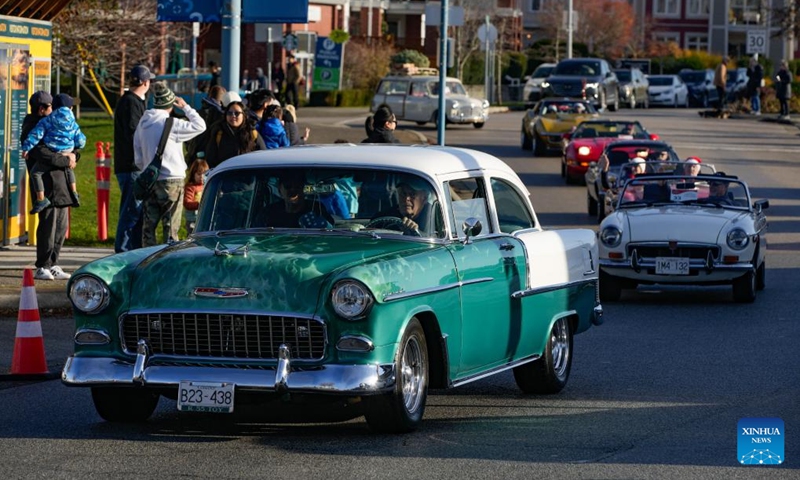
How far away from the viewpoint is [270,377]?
26.5ft

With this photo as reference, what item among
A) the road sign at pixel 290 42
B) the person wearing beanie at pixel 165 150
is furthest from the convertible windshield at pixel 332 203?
the road sign at pixel 290 42

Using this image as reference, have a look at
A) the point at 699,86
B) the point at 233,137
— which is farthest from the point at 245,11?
the point at 699,86

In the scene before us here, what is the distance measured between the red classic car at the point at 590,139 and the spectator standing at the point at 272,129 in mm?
14129

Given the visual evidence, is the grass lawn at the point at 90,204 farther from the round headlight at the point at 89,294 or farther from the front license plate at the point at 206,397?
the front license plate at the point at 206,397

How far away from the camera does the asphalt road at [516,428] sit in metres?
7.81

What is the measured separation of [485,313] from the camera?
30.6 feet

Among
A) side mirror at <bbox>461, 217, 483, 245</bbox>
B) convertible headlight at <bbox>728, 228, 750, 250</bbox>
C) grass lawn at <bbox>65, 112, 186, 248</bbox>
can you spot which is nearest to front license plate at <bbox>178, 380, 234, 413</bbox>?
side mirror at <bbox>461, 217, 483, 245</bbox>

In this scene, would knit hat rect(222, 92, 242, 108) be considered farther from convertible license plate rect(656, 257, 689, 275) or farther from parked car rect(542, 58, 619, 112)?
parked car rect(542, 58, 619, 112)

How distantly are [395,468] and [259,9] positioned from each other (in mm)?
10069

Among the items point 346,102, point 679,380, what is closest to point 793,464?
point 679,380

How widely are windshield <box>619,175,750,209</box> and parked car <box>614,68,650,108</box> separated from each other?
4264cm

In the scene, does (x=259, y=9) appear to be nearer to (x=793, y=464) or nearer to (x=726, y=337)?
(x=726, y=337)

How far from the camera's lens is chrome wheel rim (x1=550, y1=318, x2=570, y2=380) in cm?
1043

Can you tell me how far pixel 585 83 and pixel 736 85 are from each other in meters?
15.4
